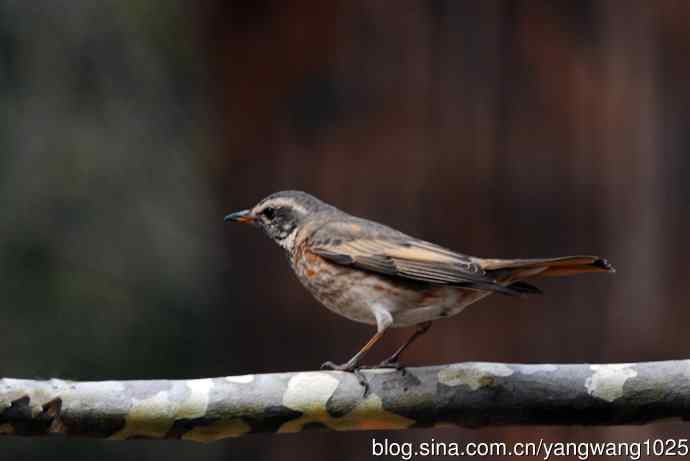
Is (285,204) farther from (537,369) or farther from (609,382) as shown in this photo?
(609,382)

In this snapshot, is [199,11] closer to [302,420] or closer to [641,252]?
[641,252]

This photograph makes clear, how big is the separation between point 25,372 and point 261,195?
158 cm

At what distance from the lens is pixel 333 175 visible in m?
6.12

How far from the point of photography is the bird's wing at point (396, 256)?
3.66 meters

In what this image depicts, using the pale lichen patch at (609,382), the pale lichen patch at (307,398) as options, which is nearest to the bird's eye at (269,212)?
the pale lichen patch at (307,398)

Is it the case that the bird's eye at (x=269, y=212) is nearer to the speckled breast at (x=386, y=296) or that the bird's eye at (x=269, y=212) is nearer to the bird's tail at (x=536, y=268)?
the speckled breast at (x=386, y=296)

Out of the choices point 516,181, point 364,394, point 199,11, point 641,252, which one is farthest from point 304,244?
point 199,11

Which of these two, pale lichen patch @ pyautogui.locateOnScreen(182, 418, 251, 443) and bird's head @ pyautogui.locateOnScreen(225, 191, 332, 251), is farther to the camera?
bird's head @ pyautogui.locateOnScreen(225, 191, 332, 251)

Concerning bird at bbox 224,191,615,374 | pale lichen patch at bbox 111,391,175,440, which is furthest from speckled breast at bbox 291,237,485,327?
pale lichen patch at bbox 111,391,175,440

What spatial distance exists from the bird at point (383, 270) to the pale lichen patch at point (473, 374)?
0.79ft

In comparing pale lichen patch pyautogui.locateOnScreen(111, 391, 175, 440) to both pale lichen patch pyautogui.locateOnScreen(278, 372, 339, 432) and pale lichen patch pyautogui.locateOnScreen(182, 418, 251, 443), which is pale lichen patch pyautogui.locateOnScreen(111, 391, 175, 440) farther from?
pale lichen patch pyautogui.locateOnScreen(278, 372, 339, 432)

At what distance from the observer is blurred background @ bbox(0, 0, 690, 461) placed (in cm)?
570

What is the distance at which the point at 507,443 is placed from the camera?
5820 mm

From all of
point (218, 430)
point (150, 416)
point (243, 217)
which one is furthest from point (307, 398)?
point (243, 217)
